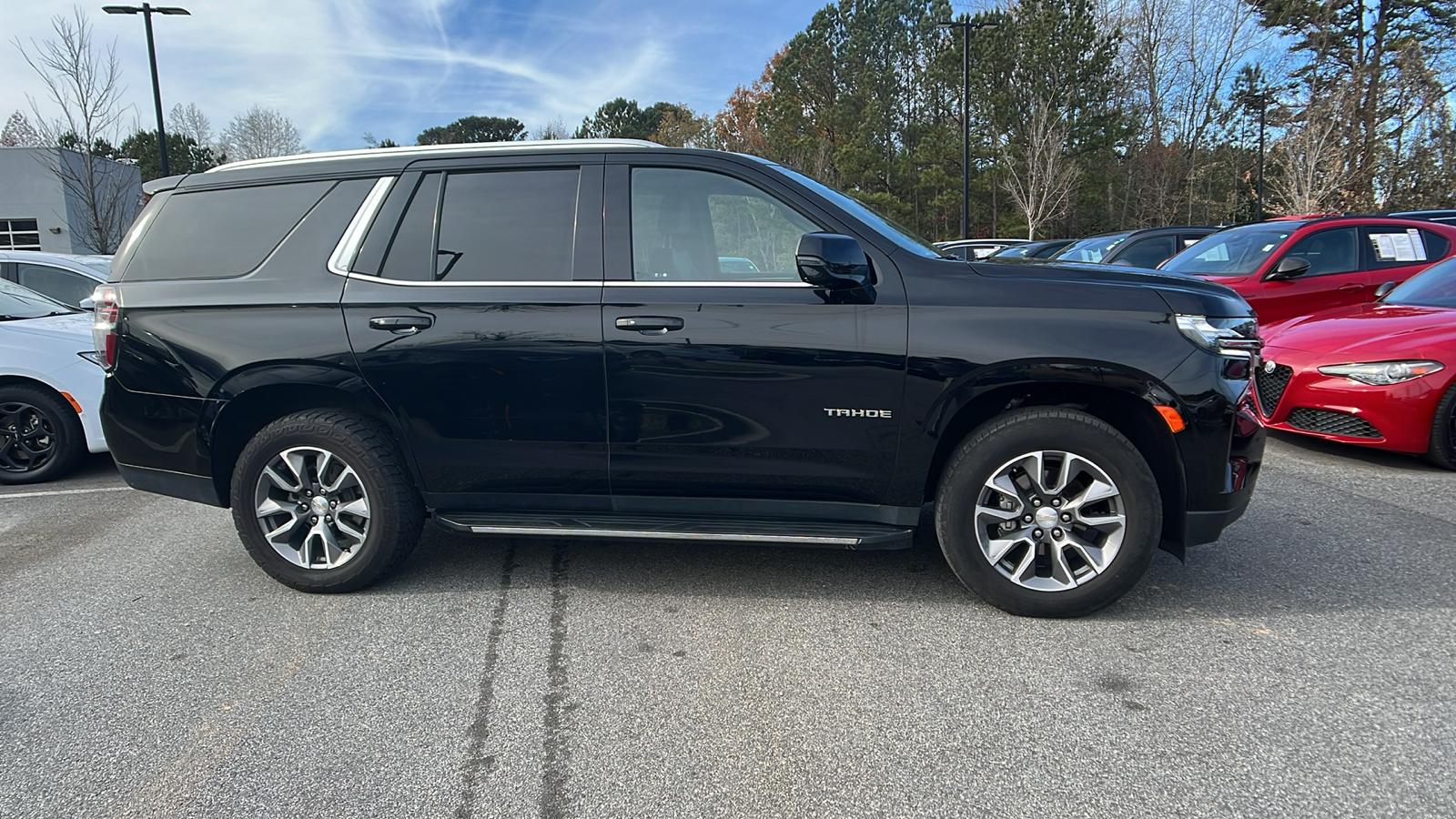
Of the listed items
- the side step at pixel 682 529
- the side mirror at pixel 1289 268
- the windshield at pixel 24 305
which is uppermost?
the side mirror at pixel 1289 268

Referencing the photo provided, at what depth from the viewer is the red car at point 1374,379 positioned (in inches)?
212

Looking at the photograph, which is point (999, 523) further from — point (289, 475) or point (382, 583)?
point (289, 475)

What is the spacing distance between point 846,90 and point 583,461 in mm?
42577

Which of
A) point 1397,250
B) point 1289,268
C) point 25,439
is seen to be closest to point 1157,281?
point 1289,268

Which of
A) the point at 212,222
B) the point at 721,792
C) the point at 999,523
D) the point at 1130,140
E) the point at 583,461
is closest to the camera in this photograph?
the point at 721,792

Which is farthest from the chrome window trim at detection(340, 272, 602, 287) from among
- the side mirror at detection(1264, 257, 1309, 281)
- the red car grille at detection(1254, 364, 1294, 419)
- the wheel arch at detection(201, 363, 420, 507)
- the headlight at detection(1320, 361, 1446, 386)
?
the side mirror at detection(1264, 257, 1309, 281)

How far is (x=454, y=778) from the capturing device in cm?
246

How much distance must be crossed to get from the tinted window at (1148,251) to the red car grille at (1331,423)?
20.9 ft

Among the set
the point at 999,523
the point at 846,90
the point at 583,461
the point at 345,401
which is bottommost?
the point at 999,523

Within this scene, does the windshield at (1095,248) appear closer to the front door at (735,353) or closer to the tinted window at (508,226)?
the front door at (735,353)

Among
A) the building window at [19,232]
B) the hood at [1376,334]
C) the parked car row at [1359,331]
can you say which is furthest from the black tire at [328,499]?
the building window at [19,232]

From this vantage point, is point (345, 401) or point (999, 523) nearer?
point (999, 523)

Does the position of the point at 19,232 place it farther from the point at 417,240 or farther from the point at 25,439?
the point at 417,240

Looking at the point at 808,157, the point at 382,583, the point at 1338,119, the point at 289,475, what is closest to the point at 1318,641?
the point at 382,583
